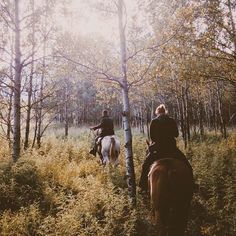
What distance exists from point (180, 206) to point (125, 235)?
123cm

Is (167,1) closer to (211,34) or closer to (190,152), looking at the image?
(211,34)

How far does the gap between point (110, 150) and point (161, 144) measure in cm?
618

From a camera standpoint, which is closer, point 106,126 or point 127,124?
point 127,124

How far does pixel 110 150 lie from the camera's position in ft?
43.1

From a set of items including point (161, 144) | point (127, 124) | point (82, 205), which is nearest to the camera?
point (161, 144)

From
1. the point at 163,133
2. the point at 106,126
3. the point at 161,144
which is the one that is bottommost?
the point at 161,144

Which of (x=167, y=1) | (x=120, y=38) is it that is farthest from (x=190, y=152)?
(x=120, y=38)

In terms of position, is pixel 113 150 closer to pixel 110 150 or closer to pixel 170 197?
pixel 110 150

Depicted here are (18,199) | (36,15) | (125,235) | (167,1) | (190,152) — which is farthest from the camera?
(167,1)

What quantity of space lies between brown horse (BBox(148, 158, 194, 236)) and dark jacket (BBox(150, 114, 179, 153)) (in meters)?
0.90

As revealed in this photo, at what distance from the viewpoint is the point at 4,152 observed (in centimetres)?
1241

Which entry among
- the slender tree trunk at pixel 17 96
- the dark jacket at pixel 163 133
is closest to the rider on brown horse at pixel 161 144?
the dark jacket at pixel 163 133

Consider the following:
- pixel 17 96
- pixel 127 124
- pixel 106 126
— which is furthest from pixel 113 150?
pixel 127 124

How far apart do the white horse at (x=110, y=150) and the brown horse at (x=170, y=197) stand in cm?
690
